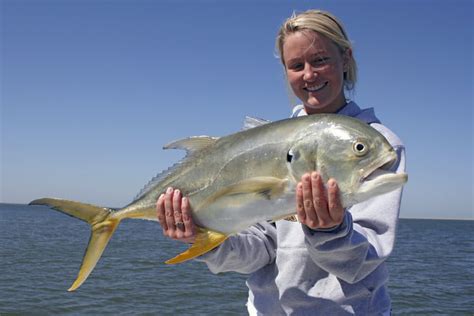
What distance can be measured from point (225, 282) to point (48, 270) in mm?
8874

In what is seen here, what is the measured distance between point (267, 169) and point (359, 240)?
28.3 inches

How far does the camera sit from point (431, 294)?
→ 2083 centimetres

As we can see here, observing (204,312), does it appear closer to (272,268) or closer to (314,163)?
(272,268)

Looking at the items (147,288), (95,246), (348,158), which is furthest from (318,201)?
(147,288)

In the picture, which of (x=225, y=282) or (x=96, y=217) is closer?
(x=96, y=217)

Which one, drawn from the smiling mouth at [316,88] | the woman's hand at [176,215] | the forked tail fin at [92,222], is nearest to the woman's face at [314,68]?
the smiling mouth at [316,88]

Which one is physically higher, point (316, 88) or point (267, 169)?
point (316, 88)

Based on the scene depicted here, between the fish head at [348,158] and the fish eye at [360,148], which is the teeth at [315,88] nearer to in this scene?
the fish head at [348,158]

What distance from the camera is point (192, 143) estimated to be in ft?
11.3

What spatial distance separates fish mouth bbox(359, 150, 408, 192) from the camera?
8.61 ft

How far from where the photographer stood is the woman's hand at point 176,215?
324 centimetres

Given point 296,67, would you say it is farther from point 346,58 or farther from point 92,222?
point 92,222

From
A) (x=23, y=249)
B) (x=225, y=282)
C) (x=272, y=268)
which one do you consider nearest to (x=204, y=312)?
(x=225, y=282)

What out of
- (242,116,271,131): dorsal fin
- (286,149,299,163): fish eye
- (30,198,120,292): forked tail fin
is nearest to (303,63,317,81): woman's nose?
(242,116,271,131): dorsal fin
